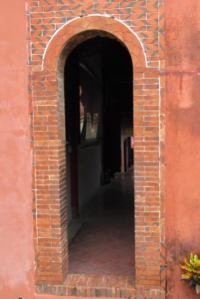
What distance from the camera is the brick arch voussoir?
3658mm

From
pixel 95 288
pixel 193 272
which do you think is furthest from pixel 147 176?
pixel 95 288

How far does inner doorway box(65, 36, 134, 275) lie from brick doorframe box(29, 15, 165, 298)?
656 mm

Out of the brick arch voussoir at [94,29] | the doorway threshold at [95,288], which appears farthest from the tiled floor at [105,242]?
the brick arch voussoir at [94,29]

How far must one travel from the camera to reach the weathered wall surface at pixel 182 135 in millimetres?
3646

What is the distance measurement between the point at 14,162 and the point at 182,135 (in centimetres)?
217

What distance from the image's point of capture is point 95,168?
419 inches

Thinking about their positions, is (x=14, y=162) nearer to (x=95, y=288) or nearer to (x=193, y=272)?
(x=95, y=288)

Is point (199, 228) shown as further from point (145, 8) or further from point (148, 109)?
point (145, 8)

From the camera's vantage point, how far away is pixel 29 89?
12.6 feet

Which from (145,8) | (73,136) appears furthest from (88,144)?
(145,8)

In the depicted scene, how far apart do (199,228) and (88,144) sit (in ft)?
18.7

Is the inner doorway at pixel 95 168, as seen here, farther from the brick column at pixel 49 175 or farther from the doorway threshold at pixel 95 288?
the brick column at pixel 49 175

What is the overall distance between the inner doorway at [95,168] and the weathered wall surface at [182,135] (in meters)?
0.99

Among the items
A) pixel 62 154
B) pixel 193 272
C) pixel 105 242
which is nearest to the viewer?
pixel 193 272
